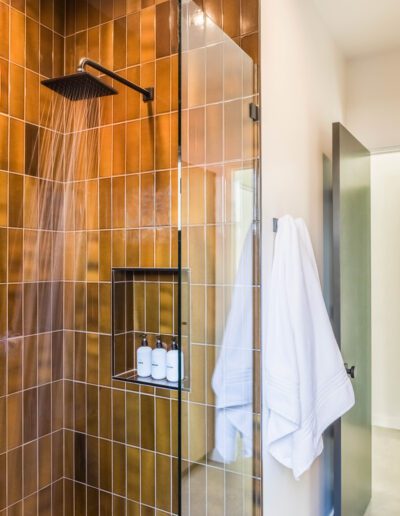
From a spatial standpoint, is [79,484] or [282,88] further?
[79,484]

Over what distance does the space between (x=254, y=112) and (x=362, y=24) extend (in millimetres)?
1054

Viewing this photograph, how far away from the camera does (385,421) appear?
88.1 inches

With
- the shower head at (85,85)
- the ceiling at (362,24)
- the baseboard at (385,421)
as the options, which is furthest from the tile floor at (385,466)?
the shower head at (85,85)

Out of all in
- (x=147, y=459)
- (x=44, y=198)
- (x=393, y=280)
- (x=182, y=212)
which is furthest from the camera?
(x=393, y=280)

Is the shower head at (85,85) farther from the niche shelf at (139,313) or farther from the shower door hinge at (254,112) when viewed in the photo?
the niche shelf at (139,313)

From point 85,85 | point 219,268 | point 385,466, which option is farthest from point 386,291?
point 85,85

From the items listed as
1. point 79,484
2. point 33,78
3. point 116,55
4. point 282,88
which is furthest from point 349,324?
point 33,78

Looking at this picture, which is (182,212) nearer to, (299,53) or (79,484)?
(299,53)

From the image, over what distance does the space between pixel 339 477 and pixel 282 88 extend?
1591 millimetres

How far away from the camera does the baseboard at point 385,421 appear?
7.33 ft

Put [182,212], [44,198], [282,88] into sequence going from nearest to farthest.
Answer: [182,212] → [282,88] → [44,198]

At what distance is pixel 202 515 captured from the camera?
98 cm

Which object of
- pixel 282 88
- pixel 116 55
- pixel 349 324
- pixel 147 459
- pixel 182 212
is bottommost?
pixel 147 459

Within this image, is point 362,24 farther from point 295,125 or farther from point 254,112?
point 254,112
